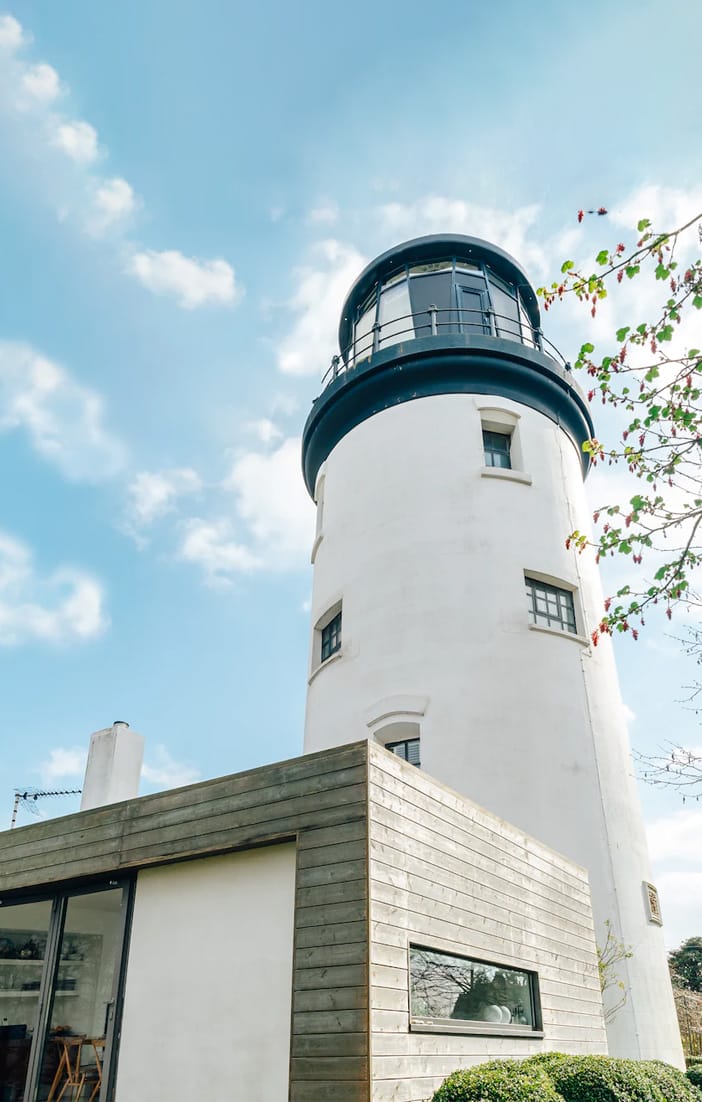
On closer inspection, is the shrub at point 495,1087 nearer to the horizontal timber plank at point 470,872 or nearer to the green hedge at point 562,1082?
the green hedge at point 562,1082

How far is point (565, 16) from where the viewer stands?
31.0 ft

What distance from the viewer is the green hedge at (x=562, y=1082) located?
546 centimetres

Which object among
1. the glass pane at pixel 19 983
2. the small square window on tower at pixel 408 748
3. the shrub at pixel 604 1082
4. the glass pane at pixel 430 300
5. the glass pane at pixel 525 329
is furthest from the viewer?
the glass pane at pixel 525 329

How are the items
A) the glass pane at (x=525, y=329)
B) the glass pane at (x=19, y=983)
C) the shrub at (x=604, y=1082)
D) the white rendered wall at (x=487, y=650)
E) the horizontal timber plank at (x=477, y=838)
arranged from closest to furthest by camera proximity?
the horizontal timber plank at (x=477, y=838) < the shrub at (x=604, y=1082) < the glass pane at (x=19, y=983) < the white rendered wall at (x=487, y=650) < the glass pane at (x=525, y=329)

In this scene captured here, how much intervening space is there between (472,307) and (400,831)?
12450mm

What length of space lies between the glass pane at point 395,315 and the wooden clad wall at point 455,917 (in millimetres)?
10124

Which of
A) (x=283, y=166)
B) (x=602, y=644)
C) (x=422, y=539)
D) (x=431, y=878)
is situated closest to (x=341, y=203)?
(x=283, y=166)

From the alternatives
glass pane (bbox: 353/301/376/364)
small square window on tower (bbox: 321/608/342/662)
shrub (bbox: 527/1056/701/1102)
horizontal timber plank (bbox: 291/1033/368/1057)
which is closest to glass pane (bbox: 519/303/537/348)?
glass pane (bbox: 353/301/376/364)

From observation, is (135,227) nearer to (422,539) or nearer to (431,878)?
A: (422,539)

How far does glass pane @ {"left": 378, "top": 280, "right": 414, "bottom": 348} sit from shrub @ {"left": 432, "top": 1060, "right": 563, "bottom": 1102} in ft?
40.5

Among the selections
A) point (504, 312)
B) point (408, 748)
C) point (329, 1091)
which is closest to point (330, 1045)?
point (329, 1091)

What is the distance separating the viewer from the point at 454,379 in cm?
1492

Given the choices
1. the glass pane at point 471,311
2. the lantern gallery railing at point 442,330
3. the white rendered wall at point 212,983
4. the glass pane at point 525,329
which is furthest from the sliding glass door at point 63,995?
the glass pane at point 525,329

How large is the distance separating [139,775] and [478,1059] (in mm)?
5392
